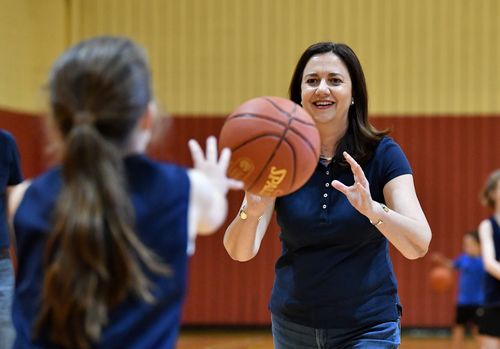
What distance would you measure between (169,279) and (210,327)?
8795 millimetres

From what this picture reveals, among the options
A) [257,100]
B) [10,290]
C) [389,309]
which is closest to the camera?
[257,100]

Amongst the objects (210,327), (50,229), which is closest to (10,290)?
(50,229)

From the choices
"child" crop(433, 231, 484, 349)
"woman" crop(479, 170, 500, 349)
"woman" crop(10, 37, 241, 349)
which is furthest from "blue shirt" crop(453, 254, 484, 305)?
"woman" crop(10, 37, 241, 349)

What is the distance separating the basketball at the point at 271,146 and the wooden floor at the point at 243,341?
658 cm

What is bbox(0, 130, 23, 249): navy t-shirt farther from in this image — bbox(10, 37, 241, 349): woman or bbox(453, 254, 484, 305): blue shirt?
bbox(453, 254, 484, 305): blue shirt

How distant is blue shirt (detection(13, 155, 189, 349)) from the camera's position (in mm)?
1937

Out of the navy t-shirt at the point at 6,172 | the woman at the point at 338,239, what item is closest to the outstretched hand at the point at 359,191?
the woman at the point at 338,239

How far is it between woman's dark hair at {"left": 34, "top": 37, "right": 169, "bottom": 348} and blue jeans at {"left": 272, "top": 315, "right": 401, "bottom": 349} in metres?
1.44

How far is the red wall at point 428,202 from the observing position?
33.4ft

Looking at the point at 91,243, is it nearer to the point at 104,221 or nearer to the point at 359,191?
the point at 104,221

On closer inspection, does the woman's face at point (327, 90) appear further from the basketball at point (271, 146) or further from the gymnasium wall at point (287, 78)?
the gymnasium wall at point (287, 78)

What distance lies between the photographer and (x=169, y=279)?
A: 77.5 inches

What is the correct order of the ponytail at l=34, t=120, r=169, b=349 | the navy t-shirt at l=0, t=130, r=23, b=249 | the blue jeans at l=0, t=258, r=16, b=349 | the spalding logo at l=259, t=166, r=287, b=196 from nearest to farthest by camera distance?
the ponytail at l=34, t=120, r=169, b=349 → the spalding logo at l=259, t=166, r=287, b=196 → the blue jeans at l=0, t=258, r=16, b=349 → the navy t-shirt at l=0, t=130, r=23, b=249

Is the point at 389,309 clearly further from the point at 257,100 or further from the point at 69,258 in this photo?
the point at 69,258
